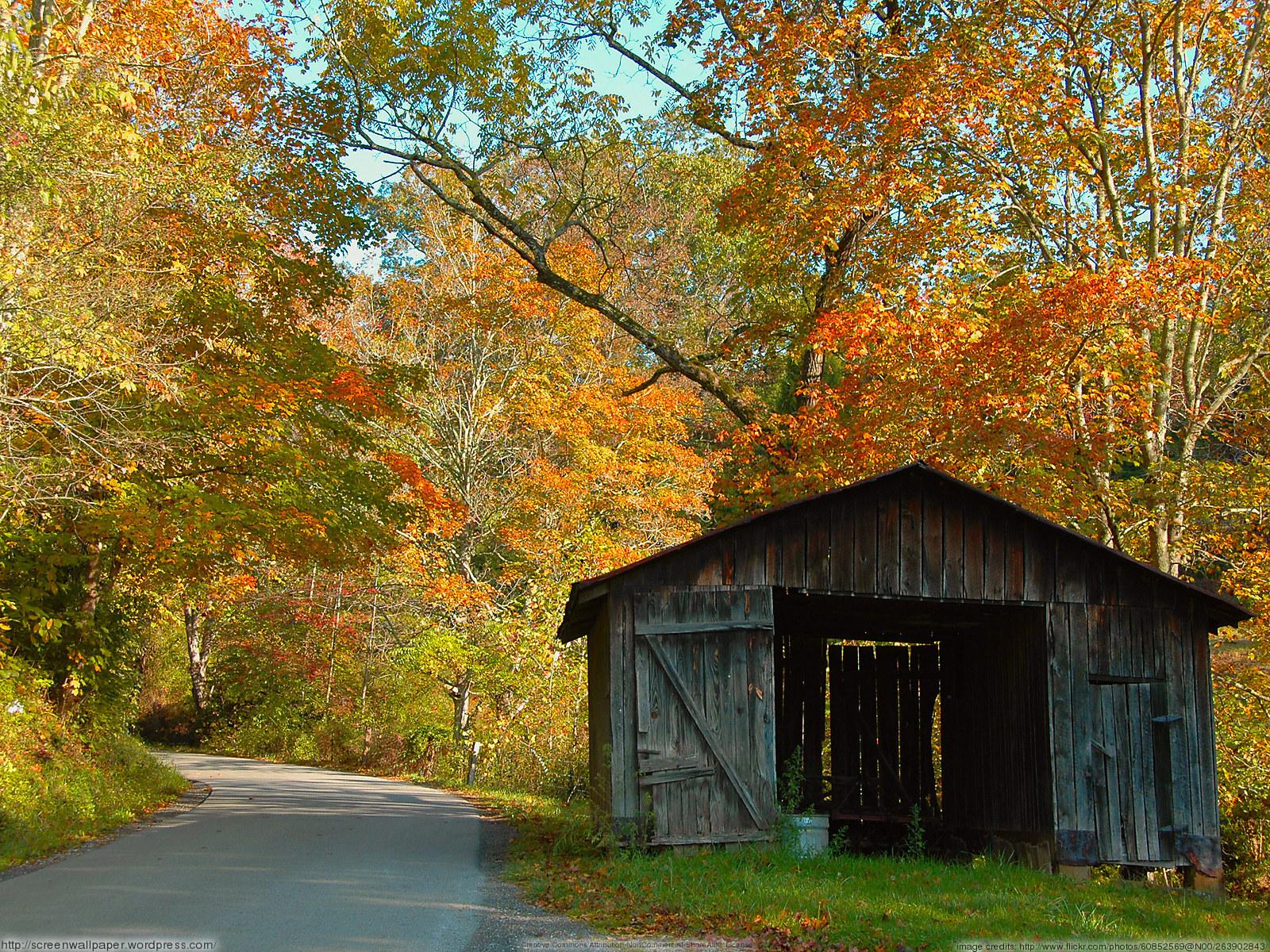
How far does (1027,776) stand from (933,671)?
3.67 meters

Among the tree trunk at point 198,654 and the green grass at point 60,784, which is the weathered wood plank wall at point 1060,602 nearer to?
the green grass at point 60,784

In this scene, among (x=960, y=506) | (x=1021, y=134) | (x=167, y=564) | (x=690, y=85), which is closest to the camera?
(x=960, y=506)

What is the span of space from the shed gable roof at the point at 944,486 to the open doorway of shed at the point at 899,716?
173 cm

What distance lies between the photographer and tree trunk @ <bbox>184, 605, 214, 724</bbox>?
30766 millimetres

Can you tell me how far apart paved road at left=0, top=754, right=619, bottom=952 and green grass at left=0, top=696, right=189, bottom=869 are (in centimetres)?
52

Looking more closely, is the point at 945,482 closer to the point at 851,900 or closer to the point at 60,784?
the point at 851,900

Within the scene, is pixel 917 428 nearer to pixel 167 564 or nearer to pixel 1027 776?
pixel 1027 776

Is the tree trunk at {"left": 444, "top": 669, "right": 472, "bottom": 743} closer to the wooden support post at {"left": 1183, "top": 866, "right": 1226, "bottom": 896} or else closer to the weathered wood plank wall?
the weathered wood plank wall

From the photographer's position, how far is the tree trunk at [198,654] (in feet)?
101

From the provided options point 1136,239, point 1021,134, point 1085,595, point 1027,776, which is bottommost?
point 1027,776

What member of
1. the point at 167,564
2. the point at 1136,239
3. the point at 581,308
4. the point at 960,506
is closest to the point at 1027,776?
the point at 960,506

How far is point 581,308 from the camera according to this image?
82.9ft

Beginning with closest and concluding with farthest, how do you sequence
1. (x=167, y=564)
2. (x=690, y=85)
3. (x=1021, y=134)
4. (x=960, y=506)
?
1. (x=960, y=506)
2. (x=167, y=564)
3. (x=1021, y=134)
4. (x=690, y=85)

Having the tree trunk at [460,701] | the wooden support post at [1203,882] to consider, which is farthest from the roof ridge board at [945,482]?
the tree trunk at [460,701]
